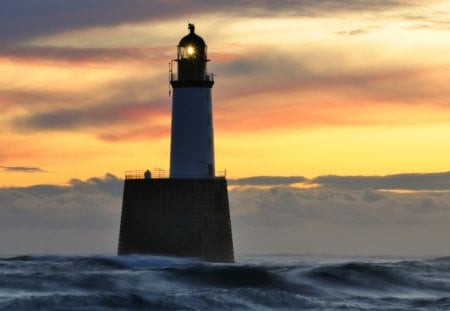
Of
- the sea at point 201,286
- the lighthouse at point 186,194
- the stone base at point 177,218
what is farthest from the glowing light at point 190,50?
the sea at point 201,286

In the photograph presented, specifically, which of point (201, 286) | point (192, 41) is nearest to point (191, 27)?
point (192, 41)

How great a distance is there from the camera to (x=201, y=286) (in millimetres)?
51500

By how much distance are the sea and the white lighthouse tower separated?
463 centimetres

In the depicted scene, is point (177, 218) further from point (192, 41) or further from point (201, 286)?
point (192, 41)

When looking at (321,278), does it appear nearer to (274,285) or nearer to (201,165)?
(274,285)

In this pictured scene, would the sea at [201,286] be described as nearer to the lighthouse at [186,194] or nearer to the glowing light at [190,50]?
the lighthouse at [186,194]

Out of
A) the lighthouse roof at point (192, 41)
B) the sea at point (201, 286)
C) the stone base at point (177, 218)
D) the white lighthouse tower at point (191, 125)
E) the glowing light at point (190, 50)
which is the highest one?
the lighthouse roof at point (192, 41)

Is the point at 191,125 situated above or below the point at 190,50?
below

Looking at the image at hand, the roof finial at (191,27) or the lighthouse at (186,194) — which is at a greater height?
the roof finial at (191,27)

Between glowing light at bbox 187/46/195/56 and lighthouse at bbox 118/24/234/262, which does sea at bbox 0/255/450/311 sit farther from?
glowing light at bbox 187/46/195/56

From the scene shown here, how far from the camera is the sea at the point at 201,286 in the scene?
144 ft

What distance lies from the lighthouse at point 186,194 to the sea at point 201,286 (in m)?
0.98

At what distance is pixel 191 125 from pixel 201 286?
8917mm

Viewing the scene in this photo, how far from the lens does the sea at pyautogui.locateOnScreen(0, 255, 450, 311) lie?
144ft
